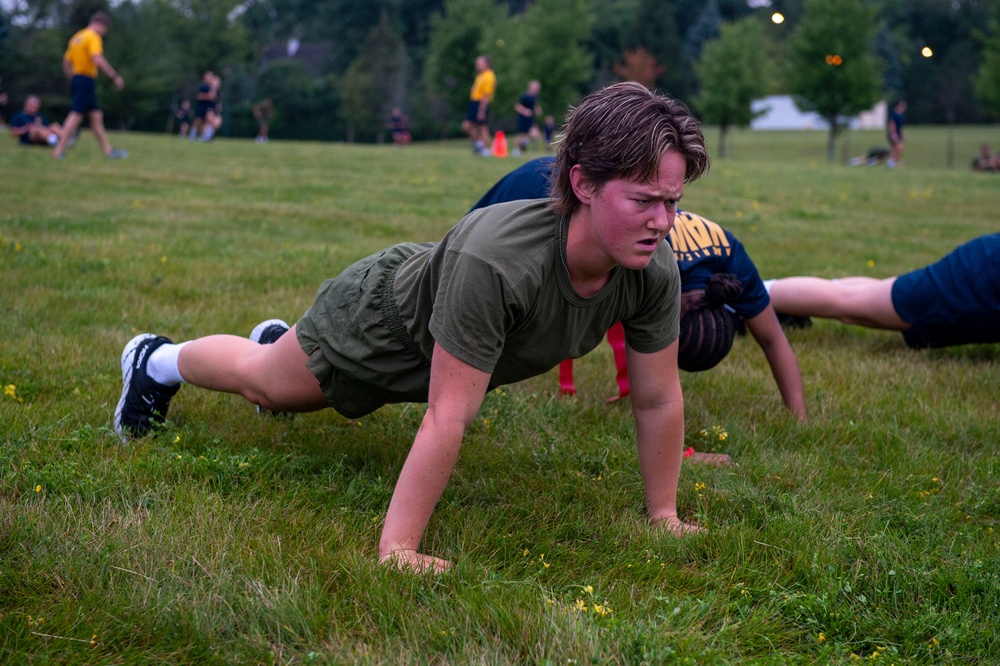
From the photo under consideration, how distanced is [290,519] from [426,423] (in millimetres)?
646

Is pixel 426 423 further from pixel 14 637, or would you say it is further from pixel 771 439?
pixel 771 439

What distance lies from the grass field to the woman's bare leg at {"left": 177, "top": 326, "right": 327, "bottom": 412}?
0.21 metres

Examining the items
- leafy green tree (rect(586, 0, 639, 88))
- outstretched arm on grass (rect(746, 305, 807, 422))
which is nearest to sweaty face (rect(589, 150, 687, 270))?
outstretched arm on grass (rect(746, 305, 807, 422))

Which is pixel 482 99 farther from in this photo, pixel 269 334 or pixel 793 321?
pixel 269 334

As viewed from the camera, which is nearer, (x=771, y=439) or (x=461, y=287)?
(x=461, y=287)

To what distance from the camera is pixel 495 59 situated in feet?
152

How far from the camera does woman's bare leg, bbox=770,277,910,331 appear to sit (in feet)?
17.7

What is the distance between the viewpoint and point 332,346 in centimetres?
313

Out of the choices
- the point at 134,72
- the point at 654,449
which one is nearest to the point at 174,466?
the point at 654,449

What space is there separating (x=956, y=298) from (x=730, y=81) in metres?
41.0

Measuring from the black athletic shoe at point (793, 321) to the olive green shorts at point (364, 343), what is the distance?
3321 mm

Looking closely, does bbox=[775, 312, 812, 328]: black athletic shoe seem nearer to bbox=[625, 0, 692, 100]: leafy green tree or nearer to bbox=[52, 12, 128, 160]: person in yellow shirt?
bbox=[52, 12, 128, 160]: person in yellow shirt

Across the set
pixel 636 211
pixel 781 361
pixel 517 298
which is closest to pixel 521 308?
pixel 517 298

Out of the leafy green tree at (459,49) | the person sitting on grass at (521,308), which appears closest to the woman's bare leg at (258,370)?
the person sitting on grass at (521,308)
